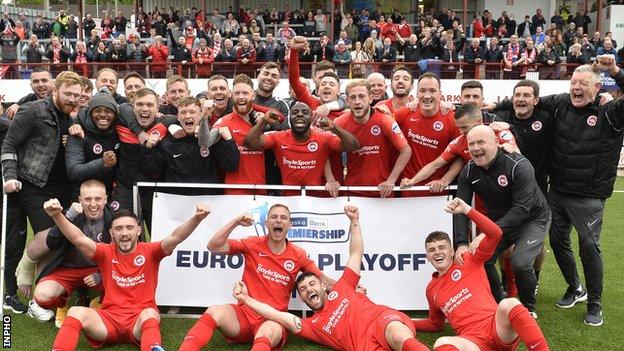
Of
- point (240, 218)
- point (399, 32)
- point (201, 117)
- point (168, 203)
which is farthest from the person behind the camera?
point (399, 32)

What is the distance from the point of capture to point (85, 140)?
627 centimetres

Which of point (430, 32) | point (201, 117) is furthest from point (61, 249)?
point (430, 32)

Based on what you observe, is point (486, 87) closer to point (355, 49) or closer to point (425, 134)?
point (355, 49)

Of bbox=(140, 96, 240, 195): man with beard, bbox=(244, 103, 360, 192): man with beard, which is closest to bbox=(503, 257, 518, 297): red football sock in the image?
bbox=(244, 103, 360, 192): man with beard

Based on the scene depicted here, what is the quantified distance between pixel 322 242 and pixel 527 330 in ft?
7.46

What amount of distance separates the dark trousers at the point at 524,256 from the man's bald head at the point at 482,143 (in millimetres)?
841

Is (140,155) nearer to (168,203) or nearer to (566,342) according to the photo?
(168,203)

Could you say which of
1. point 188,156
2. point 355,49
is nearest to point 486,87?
point 355,49

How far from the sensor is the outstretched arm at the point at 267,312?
5383 millimetres

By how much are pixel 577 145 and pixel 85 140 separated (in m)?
4.99

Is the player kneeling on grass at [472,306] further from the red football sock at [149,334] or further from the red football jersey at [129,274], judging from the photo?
the red football jersey at [129,274]

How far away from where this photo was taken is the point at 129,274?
561 centimetres

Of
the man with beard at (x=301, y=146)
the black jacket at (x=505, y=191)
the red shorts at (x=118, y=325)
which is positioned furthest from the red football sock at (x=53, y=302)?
the black jacket at (x=505, y=191)

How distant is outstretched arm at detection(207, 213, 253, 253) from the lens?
5.47 m
